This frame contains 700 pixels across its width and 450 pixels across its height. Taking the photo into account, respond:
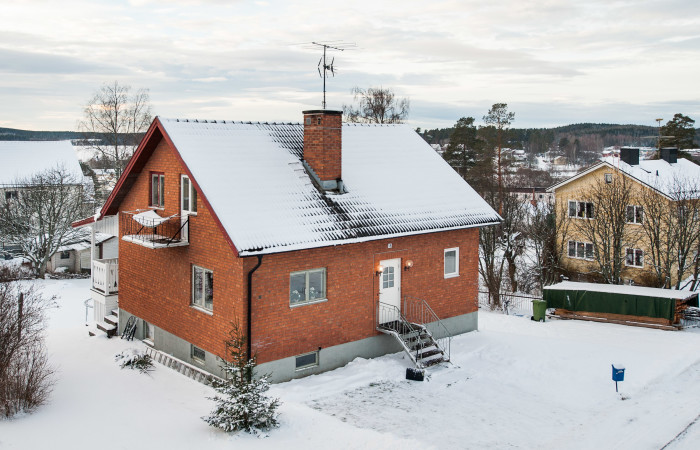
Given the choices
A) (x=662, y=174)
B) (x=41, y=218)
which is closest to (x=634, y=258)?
(x=662, y=174)

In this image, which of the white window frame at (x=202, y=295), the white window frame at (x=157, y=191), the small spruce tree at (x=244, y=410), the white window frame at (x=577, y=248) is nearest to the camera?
the small spruce tree at (x=244, y=410)

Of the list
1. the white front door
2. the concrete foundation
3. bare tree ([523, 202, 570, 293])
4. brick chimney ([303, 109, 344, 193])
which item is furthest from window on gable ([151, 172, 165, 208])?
bare tree ([523, 202, 570, 293])

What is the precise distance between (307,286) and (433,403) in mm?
4150

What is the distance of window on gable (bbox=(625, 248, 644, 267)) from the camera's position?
35.7m

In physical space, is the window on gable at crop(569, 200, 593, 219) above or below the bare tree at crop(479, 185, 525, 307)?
above

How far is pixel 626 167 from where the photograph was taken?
117 ft

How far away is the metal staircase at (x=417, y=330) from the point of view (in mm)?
16562

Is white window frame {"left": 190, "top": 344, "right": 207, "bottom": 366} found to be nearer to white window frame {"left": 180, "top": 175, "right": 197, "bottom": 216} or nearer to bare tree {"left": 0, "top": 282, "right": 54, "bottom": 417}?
bare tree {"left": 0, "top": 282, "right": 54, "bottom": 417}

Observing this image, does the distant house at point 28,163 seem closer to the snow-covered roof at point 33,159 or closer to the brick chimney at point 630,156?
the snow-covered roof at point 33,159

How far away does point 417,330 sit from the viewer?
56.9 ft

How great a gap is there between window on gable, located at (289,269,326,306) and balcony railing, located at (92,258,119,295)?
7.80 m

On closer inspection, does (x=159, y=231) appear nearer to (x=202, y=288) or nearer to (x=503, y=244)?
(x=202, y=288)

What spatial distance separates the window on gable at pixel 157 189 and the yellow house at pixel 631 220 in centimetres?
2163

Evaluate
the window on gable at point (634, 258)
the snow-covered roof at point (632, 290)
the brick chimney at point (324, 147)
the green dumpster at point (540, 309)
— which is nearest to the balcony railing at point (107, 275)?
the brick chimney at point (324, 147)
